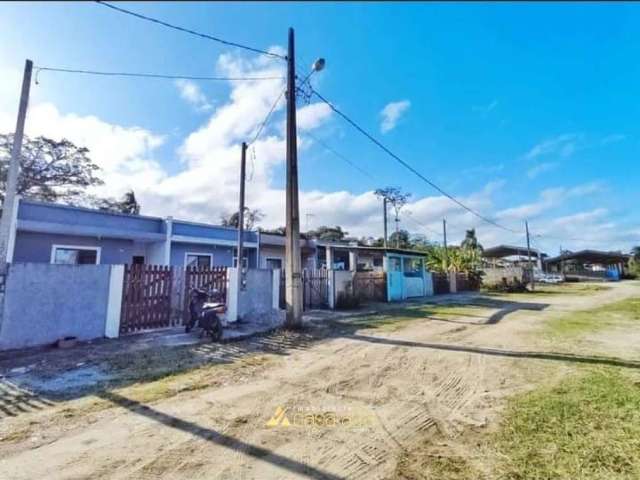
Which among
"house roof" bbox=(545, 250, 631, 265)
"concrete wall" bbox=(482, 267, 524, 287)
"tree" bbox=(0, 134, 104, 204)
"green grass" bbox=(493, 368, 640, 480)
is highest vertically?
"tree" bbox=(0, 134, 104, 204)

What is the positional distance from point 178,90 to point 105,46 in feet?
10.6

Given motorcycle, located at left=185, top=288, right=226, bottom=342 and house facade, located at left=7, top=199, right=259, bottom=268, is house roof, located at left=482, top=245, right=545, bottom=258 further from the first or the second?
motorcycle, located at left=185, top=288, right=226, bottom=342

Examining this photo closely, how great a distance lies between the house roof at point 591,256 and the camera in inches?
1877

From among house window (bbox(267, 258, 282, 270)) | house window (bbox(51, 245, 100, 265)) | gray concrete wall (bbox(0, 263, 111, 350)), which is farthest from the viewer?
house window (bbox(267, 258, 282, 270))

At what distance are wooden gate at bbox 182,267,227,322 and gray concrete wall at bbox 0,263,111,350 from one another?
1.87 m

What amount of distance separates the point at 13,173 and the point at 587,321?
1505 centimetres

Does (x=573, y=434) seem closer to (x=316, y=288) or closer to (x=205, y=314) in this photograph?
(x=205, y=314)

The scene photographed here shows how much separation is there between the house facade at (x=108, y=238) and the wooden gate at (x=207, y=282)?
5.18 meters

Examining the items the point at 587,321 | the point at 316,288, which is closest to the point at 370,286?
the point at 316,288

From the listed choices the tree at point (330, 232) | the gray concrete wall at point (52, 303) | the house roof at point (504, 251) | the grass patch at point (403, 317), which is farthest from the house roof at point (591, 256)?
the gray concrete wall at point (52, 303)

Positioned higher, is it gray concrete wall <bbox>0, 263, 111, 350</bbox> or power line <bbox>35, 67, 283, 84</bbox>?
power line <bbox>35, 67, 283, 84</bbox>

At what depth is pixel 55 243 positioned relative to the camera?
12531mm

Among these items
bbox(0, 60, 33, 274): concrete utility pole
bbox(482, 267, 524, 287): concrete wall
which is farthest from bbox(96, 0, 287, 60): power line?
bbox(482, 267, 524, 287): concrete wall

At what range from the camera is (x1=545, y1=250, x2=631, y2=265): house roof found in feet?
156
